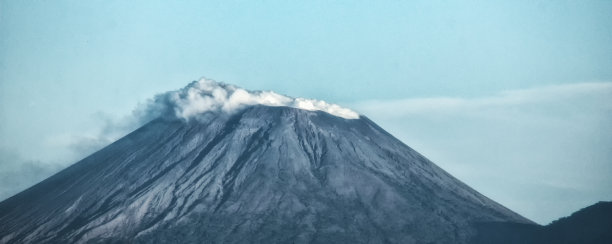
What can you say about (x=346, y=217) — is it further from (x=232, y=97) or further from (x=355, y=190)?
(x=232, y=97)

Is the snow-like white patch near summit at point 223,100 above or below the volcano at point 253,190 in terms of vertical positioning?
above

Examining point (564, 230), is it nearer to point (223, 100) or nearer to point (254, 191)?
point (254, 191)

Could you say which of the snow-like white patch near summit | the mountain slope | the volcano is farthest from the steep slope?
the mountain slope

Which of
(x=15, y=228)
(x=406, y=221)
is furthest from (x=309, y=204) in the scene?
(x=15, y=228)

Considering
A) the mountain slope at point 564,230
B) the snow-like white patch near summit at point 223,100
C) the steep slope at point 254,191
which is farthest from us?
the snow-like white patch near summit at point 223,100

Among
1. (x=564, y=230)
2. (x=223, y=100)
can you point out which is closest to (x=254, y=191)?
(x=223, y=100)

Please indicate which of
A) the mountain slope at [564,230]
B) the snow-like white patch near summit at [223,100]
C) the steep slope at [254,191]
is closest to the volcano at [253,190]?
the steep slope at [254,191]

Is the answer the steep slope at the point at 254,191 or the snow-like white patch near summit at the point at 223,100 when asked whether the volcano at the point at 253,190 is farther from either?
the snow-like white patch near summit at the point at 223,100
